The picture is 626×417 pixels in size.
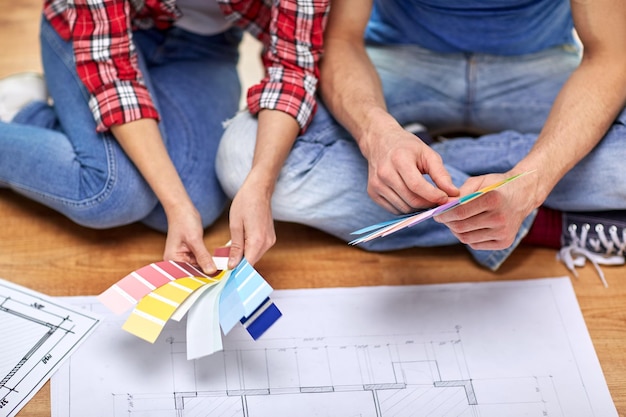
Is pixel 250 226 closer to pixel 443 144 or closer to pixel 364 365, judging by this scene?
pixel 364 365

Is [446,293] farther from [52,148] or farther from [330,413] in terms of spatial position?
[52,148]

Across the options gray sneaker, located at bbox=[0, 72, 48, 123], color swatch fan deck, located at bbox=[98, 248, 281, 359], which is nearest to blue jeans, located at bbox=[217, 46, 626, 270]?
color swatch fan deck, located at bbox=[98, 248, 281, 359]

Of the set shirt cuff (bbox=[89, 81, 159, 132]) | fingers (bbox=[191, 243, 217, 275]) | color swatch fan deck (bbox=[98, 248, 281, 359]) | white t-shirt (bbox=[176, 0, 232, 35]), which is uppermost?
white t-shirt (bbox=[176, 0, 232, 35])

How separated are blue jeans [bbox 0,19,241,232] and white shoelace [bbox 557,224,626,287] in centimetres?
61

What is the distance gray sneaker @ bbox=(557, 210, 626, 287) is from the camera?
131 centimetres

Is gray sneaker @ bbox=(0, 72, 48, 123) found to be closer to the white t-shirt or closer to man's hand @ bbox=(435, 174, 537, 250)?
the white t-shirt

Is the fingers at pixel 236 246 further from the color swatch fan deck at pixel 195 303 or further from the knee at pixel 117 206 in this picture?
the knee at pixel 117 206

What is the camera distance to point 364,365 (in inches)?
45.1

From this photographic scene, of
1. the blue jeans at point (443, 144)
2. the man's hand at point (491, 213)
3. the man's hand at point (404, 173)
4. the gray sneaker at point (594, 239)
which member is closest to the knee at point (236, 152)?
the blue jeans at point (443, 144)

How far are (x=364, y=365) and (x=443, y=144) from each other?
45 cm

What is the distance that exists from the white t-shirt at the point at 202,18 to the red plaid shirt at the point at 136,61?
0.07m

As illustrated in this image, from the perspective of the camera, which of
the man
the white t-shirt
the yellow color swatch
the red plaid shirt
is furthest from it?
the white t-shirt

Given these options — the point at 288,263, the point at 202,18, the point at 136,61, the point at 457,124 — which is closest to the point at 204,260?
the point at 288,263

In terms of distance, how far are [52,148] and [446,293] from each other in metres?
0.70
